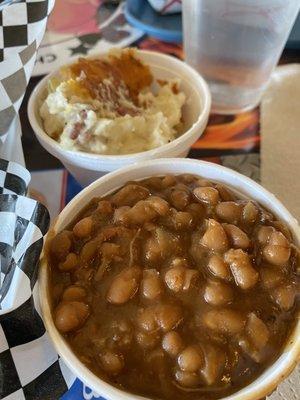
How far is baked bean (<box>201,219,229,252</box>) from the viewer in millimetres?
942

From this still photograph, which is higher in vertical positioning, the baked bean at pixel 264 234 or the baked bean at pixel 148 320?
the baked bean at pixel 264 234

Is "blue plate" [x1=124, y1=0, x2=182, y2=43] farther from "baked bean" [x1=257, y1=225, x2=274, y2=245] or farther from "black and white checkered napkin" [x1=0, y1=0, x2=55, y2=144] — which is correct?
"baked bean" [x1=257, y1=225, x2=274, y2=245]

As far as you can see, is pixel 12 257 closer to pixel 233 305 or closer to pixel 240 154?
pixel 233 305

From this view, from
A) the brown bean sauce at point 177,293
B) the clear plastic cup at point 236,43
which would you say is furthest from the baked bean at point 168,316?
the clear plastic cup at point 236,43

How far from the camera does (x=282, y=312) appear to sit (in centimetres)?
91

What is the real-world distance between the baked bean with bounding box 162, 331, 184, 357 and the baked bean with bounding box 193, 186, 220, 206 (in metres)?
0.29

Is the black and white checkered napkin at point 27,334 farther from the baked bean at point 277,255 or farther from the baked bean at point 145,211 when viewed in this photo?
the baked bean at point 277,255

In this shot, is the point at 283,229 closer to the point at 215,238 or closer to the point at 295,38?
the point at 215,238

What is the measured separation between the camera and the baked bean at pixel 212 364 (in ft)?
2.76

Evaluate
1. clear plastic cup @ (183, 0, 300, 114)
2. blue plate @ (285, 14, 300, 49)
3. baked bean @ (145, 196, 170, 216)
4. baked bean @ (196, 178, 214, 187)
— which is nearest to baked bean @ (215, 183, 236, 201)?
baked bean @ (196, 178, 214, 187)

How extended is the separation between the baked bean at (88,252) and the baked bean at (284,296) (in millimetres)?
329

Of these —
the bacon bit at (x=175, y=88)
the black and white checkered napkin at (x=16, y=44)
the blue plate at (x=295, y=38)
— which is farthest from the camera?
the blue plate at (x=295, y=38)

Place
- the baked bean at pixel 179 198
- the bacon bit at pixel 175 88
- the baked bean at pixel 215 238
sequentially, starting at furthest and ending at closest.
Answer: the bacon bit at pixel 175 88 < the baked bean at pixel 179 198 < the baked bean at pixel 215 238

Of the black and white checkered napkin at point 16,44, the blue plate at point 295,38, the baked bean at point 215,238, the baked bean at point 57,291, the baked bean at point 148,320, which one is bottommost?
the blue plate at point 295,38
